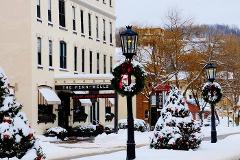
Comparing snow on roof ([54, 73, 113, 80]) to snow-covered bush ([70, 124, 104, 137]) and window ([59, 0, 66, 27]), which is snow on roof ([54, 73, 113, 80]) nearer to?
window ([59, 0, 66, 27])

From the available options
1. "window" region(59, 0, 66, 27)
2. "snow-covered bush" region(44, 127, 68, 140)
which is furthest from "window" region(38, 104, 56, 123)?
"window" region(59, 0, 66, 27)

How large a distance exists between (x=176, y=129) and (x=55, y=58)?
77.6 ft

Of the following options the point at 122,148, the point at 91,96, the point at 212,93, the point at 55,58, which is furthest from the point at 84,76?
the point at 212,93

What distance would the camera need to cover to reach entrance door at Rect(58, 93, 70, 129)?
4736cm

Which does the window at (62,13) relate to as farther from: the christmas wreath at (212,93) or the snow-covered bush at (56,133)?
the christmas wreath at (212,93)

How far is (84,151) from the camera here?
1223 inches

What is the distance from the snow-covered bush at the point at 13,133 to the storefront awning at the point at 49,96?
29738mm

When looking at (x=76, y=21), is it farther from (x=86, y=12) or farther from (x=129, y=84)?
(x=129, y=84)

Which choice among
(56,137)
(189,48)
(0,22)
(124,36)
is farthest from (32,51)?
(189,48)

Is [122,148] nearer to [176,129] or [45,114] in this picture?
[176,129]

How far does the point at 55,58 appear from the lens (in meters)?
46.2

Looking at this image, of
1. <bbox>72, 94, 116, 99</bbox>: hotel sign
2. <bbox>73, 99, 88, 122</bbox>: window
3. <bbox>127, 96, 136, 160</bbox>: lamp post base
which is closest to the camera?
<bbox>127, 96, 136, 160</bbox>: lamp post base

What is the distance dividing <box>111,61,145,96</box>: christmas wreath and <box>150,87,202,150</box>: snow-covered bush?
155 inches

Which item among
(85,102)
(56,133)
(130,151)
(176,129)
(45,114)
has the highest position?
(85,102)
